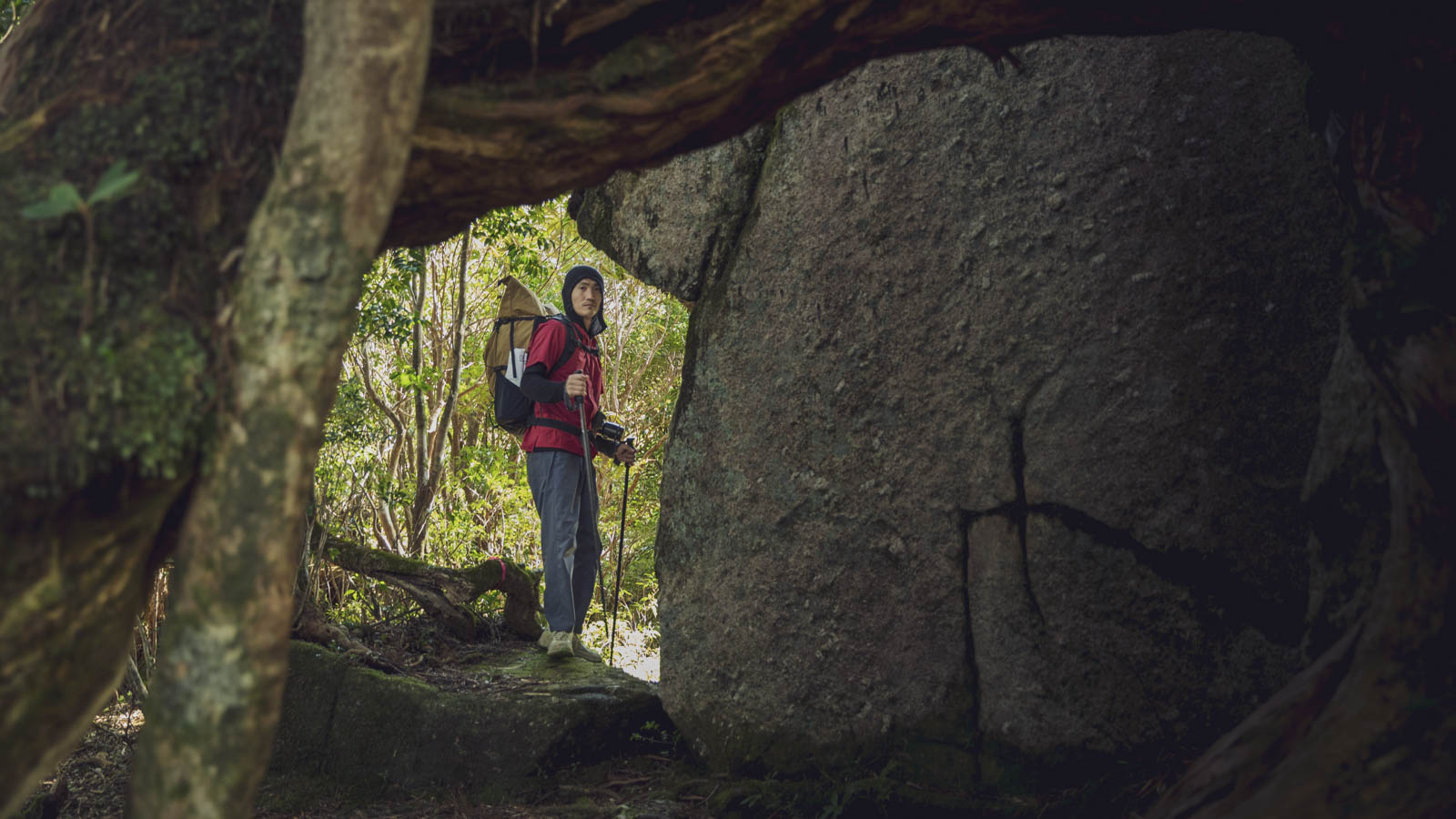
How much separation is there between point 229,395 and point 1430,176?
2.62 m

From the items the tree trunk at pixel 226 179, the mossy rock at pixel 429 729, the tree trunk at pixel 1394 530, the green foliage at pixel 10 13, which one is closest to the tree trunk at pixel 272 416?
the tree trunk at pixel 226 179

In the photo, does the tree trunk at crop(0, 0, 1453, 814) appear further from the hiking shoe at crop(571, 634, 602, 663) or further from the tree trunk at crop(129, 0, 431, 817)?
the hiking shoe at crop(571, 634, 602, 663)

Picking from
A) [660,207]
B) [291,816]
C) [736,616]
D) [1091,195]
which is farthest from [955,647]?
[291,816]

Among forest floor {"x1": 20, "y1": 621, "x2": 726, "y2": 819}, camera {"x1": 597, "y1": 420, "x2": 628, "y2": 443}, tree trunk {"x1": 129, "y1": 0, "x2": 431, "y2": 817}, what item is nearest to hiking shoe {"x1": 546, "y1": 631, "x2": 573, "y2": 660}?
forest floor {"x1": 20, "y1": 621, "x2": 726, "y2": 819}

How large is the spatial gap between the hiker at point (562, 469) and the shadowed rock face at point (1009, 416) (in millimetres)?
1353

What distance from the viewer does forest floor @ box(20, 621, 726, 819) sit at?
165 inches

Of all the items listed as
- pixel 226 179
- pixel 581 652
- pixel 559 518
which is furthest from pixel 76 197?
pixel 581 652

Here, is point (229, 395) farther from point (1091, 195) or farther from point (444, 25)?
point (1091, 195)

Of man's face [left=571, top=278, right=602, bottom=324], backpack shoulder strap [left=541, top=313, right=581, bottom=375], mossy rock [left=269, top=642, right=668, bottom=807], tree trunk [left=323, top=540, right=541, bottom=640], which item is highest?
man's face [left=571, top=278, right=602, bottom=324]

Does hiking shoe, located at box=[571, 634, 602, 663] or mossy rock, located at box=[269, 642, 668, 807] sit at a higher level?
hiking shoe, located at box=[571, 634, 602, 663]

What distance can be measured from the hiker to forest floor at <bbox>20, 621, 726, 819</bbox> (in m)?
0.88

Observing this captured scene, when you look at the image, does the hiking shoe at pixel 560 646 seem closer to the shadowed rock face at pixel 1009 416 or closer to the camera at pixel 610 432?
the camera at pixel 610 432

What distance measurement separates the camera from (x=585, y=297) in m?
6.30

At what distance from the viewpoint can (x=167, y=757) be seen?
5.51ft
